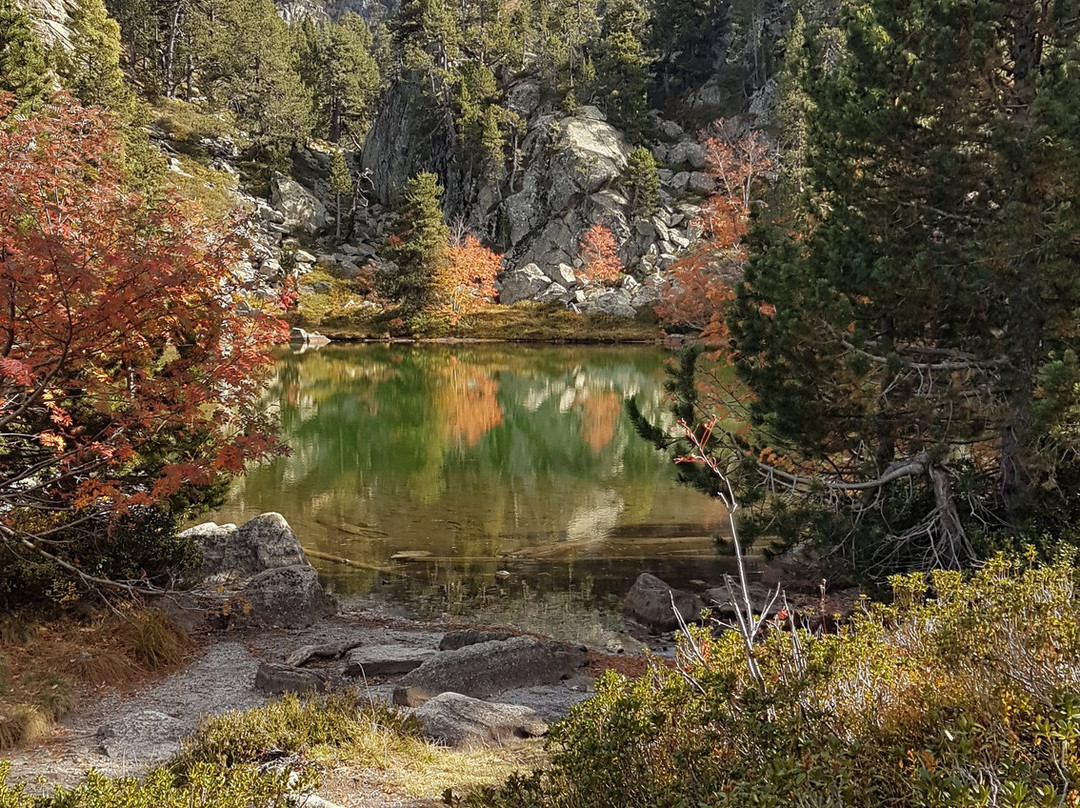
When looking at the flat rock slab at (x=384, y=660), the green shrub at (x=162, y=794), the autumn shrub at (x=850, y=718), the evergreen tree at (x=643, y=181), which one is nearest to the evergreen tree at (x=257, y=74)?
the evergreen tree at (x=643, y=181)

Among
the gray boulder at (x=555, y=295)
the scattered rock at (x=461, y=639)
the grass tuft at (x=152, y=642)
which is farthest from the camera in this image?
the gray boulder at (x=555, y=295)

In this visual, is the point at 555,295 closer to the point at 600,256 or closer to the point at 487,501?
the point at 600,256

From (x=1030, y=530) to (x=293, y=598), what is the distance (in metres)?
8.89

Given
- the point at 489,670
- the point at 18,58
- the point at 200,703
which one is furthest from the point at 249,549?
the point at 18,58

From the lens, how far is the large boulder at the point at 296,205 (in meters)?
68.4

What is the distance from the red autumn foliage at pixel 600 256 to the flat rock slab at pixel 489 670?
181 ft

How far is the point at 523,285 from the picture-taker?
61.8 m

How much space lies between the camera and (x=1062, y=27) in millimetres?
7664

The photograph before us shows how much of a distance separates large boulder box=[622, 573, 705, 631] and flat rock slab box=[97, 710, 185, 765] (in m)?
6.29

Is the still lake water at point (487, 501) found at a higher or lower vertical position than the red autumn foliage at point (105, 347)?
lower

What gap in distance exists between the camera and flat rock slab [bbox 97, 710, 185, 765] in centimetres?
542

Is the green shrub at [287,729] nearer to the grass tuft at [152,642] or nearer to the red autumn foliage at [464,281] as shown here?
the grass tuft at [152,642]

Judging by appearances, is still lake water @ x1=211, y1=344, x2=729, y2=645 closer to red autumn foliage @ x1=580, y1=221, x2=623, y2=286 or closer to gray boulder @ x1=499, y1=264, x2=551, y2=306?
gray boulder @ x1=499, y1=264, x2=551, y2=306

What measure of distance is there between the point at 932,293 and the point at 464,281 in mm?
51658
